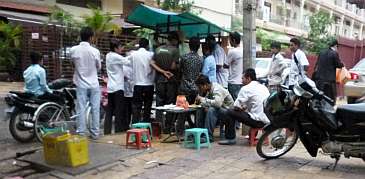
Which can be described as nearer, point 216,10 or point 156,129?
point 156,129

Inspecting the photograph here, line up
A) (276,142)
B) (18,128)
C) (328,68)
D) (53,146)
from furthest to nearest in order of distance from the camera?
(328,68) < (18,128) < (276,142) < (53,146)

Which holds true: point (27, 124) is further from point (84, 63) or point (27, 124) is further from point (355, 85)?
point (355, 85)

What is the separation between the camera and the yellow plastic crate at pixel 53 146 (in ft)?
17.8

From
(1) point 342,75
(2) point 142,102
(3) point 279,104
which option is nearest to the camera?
(3) point 279,104

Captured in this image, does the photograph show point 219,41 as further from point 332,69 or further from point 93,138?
point 93,138

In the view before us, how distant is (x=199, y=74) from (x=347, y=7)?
53.7 metres

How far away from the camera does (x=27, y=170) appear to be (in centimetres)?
555

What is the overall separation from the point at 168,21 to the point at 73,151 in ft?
14.3

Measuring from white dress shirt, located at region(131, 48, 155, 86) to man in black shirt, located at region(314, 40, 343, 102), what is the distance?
352 centimetres

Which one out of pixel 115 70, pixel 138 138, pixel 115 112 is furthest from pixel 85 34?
pixel 138 138

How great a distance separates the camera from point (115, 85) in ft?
25.0

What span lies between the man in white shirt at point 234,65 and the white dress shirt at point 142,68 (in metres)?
1.48

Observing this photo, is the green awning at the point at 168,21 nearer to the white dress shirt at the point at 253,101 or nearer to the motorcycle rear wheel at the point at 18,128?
the white dress shirt at the point at 253,101

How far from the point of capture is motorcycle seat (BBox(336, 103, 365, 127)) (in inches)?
208
